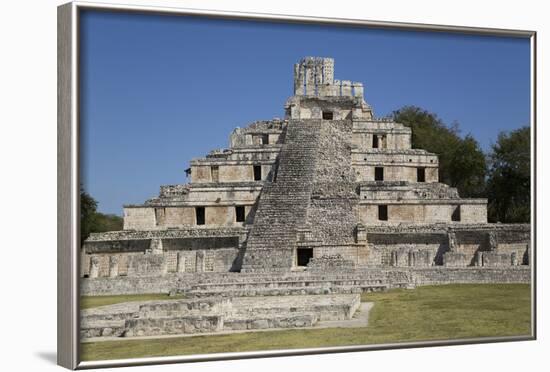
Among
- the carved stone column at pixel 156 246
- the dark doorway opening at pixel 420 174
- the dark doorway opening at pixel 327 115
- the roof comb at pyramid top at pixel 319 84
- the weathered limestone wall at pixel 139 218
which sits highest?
the roof comb at pyramid top at pixel 319 84

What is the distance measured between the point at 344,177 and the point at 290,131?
13.1 ft

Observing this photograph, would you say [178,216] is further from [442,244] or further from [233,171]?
[442,244]

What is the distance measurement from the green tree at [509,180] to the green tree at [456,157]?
2590 millimetres

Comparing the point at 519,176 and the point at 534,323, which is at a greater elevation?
the point at 519,176

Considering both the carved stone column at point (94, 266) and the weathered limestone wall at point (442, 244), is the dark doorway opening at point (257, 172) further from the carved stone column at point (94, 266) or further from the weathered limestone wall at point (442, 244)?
the carved stone column at point (94, 266)

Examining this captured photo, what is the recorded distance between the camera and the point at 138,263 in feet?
82.9

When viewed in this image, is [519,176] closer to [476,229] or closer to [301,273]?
[476,229]

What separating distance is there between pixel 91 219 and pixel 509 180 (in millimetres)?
12126

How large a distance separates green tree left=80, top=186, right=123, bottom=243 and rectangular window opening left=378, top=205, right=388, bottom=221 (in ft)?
25.4

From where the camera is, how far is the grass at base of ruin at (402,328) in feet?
51.3

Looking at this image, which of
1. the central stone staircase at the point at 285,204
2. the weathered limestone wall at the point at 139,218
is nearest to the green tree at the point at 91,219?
the weathered limestone wall at the point at 139,218

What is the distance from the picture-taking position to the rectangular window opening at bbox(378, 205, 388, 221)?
2822 cm

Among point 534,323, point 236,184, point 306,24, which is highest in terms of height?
point 306,24

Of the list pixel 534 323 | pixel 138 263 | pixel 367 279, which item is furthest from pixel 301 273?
pixel 534 323
